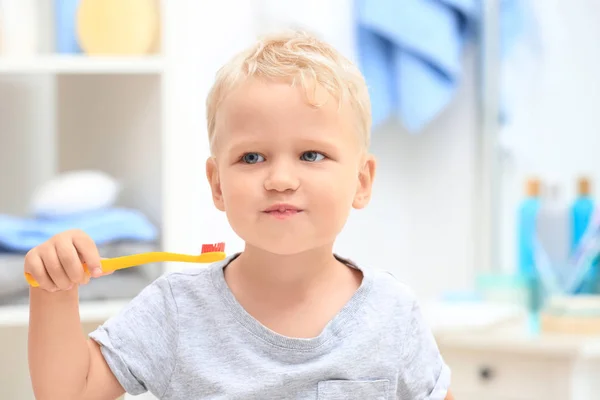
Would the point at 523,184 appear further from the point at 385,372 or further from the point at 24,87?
the point at 385,372

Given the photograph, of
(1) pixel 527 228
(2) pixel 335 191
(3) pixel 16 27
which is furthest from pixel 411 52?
(2) pixel 335 191

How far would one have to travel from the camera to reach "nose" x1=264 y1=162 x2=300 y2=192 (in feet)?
2.34

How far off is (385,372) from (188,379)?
173 mm

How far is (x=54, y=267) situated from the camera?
668 millimetres

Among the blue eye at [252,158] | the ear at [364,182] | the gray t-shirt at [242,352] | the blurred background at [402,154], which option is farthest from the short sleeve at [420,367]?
the blurred background at [402,154]

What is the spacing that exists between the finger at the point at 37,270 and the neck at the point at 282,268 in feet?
0.63

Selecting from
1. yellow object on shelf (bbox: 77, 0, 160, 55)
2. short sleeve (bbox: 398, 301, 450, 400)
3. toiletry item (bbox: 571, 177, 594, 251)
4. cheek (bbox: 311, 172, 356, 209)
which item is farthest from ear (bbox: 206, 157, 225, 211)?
toiletry item (bbox: 571, 177, 594, 251)

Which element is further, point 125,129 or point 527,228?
point 527,228

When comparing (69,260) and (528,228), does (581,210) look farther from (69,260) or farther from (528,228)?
(69,260)

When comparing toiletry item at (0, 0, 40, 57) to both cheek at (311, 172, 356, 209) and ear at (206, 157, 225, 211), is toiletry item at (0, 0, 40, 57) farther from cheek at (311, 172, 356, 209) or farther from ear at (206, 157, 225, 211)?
cheek at (311, 172, 356, 209)

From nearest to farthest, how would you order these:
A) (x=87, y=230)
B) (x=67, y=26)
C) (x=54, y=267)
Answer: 1. (x=54, y=267)
2. (x=87, y=230)
3. (x=67, y=26)

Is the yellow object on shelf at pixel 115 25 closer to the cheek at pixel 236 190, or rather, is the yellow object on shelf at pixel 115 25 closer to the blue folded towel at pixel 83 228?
the blue folded towel at pixel 83 228

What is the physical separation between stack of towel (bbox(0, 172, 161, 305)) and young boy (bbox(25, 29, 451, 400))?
0.68 m

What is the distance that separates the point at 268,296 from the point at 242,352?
0.20 feet
